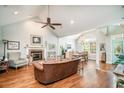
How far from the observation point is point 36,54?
4844 mm

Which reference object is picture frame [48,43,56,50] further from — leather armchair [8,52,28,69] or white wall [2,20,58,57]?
leather armchair [8,52,28,69]

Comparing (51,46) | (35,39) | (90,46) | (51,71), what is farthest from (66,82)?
(35,39)

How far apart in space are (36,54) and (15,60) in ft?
3.22

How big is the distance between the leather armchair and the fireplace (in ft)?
1.45

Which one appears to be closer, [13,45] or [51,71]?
[51,71]

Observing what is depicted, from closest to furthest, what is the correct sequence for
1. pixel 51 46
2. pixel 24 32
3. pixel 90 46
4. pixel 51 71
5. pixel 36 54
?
pixel 51 71 < pixel 24 32 < pixel 90 46 < pixel 36 54 < pixel 51 46

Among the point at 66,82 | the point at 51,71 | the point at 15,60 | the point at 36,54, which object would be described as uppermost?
the point at 36,54

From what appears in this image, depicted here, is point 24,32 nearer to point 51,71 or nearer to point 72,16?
point 72,16

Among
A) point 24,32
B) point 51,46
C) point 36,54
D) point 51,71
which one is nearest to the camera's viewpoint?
point 51,71

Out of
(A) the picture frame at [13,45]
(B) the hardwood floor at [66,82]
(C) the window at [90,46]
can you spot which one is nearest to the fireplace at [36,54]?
(B) the hardwood floor at [66,82]

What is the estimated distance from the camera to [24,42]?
5.02m

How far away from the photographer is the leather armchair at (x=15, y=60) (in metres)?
4.77

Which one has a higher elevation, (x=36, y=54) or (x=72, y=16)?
(x=72, y=16)
